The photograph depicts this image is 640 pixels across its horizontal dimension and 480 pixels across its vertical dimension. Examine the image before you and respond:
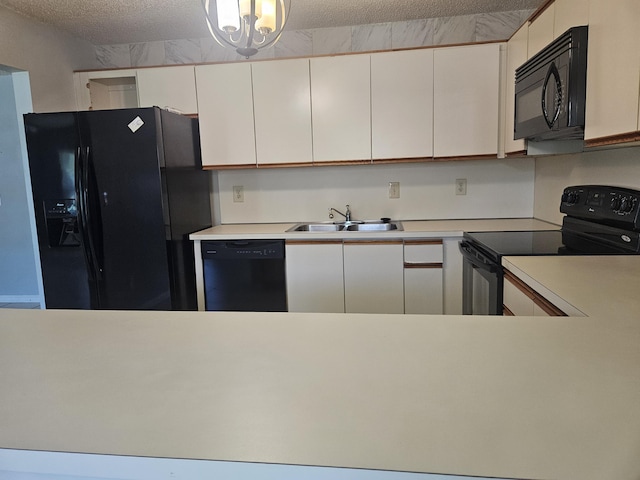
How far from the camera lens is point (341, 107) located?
293cm

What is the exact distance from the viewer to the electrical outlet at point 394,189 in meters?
3.25

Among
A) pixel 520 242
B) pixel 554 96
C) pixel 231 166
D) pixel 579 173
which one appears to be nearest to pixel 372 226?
pixel 231 166

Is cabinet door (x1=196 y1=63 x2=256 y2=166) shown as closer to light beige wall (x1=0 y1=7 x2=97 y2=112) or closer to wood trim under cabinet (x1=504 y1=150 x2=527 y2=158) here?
light beige wall (x1=0 y1=7 x2=97 y2=112)

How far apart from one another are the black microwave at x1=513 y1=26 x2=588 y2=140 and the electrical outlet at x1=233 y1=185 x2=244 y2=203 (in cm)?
203

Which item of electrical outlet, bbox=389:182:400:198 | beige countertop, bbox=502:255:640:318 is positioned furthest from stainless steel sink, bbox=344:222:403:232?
beige countertop, bbox=502:255:640:318

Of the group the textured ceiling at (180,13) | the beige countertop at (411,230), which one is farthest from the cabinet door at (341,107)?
the beige countertop at (411,230)

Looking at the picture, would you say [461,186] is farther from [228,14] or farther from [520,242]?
[228,14]

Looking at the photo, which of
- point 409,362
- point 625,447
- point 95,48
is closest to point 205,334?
point 409,362

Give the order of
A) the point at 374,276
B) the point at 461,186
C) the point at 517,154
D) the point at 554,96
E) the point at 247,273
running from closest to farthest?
1. the point at 554,96
2. the point at 517,154
3. the point at 374,276
4. the point at 247,273
5. the point at 461,186

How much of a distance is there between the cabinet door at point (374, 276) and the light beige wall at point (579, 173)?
107 cm

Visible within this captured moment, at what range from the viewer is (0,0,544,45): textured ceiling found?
268 cm

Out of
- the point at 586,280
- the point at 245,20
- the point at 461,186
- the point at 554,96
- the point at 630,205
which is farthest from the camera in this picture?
the point at 461,186

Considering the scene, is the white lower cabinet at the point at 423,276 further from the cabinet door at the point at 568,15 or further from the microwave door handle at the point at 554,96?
the cabinet door at the point at 568,15

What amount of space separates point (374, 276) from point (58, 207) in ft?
6.78
